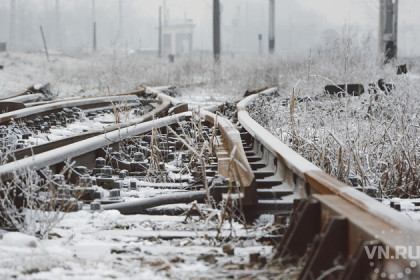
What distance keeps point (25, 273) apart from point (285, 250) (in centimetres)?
106

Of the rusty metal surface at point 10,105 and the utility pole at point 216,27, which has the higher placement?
the utility pole at point 216,27

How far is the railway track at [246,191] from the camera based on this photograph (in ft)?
7.13

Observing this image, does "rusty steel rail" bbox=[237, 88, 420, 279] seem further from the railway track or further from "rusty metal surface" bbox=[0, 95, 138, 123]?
"rusty metal surface" bbox=[0, 95, 138, 123]

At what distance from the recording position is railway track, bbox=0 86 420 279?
7.13 feet

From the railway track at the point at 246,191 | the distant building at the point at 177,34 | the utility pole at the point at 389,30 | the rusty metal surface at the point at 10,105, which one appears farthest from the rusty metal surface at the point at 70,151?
the distant building at the point at 177,34

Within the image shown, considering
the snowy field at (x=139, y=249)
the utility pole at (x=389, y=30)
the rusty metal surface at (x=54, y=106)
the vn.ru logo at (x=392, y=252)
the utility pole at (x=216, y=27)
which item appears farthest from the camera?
the utility pole at (x=216, y=27)

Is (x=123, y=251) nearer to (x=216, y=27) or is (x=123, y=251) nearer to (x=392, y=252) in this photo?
(x=392, y=252)

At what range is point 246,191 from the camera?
3.26 metres

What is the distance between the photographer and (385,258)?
2.00 meters

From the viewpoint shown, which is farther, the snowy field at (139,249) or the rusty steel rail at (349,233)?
the snowy field at (139,249)

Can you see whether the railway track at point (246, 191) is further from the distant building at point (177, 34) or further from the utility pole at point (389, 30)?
the distant building at point (177, 34)

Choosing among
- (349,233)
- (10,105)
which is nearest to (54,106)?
(10,105)

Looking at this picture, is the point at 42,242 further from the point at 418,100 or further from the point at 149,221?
the point at 418,100

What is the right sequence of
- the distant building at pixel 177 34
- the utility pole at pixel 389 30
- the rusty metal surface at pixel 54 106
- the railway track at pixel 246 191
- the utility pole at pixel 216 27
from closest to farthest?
the railway track at pixel 246 191 < the rusty metal surface at pixel 54 106 < the utility pole at pixel 389 30 < the utility pole at pixel 216 27 < the distant building at pixel 177 34
